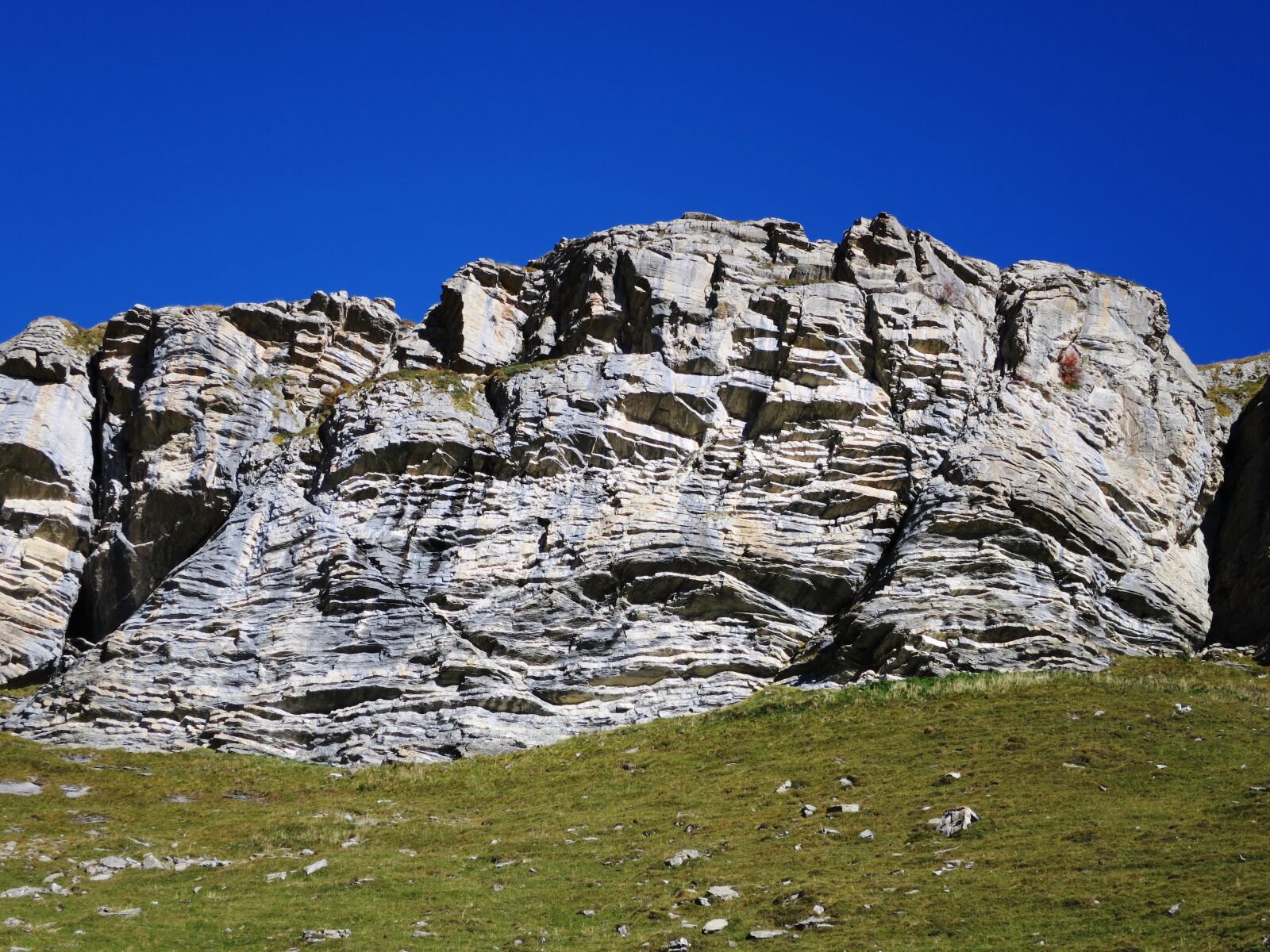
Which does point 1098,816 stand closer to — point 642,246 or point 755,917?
point 755,917

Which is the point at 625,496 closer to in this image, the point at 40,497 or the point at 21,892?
the point at 40,497

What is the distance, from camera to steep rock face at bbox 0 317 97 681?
220 ft

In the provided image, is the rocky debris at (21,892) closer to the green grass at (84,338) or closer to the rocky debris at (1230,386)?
the green grass at (84,338)

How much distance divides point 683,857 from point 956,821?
6770 mm

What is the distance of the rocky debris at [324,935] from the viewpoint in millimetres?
28656

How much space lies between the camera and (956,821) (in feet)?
110

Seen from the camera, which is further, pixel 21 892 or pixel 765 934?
pixel 21 892

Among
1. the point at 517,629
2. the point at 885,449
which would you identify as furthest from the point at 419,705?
the point at 885,449

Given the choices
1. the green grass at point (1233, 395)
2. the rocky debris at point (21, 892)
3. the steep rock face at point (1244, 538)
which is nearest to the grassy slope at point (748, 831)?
the rocky debris at point (21, 892)

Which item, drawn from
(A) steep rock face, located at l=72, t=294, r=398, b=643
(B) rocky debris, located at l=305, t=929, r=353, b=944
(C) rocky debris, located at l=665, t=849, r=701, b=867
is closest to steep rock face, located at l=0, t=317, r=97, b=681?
(A) steep rock face, located at l=72, t=294, r=398, b=643

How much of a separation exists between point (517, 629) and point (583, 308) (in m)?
22.2

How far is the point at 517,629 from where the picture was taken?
55.5 metres

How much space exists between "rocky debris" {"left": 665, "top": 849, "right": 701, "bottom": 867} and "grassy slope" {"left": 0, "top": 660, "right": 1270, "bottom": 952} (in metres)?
0.60

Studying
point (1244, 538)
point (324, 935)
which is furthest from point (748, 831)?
point (1244, 538)
